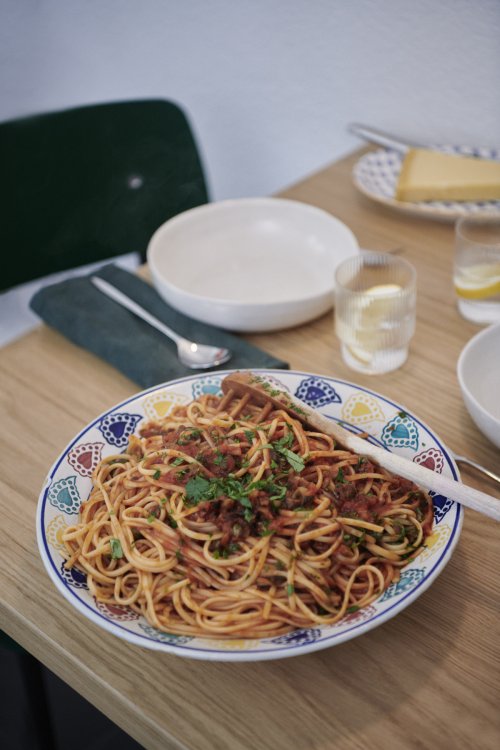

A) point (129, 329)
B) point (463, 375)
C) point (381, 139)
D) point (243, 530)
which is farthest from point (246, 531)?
point (381, 139)

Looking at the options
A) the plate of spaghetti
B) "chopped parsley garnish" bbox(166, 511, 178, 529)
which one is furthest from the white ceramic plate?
"chopped parsley garnish" bbox(166, 511, 178, 529)

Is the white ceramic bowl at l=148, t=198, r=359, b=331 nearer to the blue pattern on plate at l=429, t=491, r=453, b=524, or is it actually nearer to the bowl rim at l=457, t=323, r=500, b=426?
the bowl rim at l=457, t=323, r=500, b=426

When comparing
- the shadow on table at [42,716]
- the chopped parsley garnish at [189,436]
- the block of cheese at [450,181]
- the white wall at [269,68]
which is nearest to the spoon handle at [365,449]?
the chopped parsley garnish at [189,436]

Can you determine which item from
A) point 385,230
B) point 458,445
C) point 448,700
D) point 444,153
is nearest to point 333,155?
point 444,153

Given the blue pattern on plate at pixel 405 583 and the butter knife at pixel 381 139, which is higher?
the butter knife at pixel 381 139

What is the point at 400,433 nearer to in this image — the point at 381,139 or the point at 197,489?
the point at 197,489

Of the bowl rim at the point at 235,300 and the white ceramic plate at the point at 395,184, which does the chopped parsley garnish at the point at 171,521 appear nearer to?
the bowl rim at the point at 235,300
